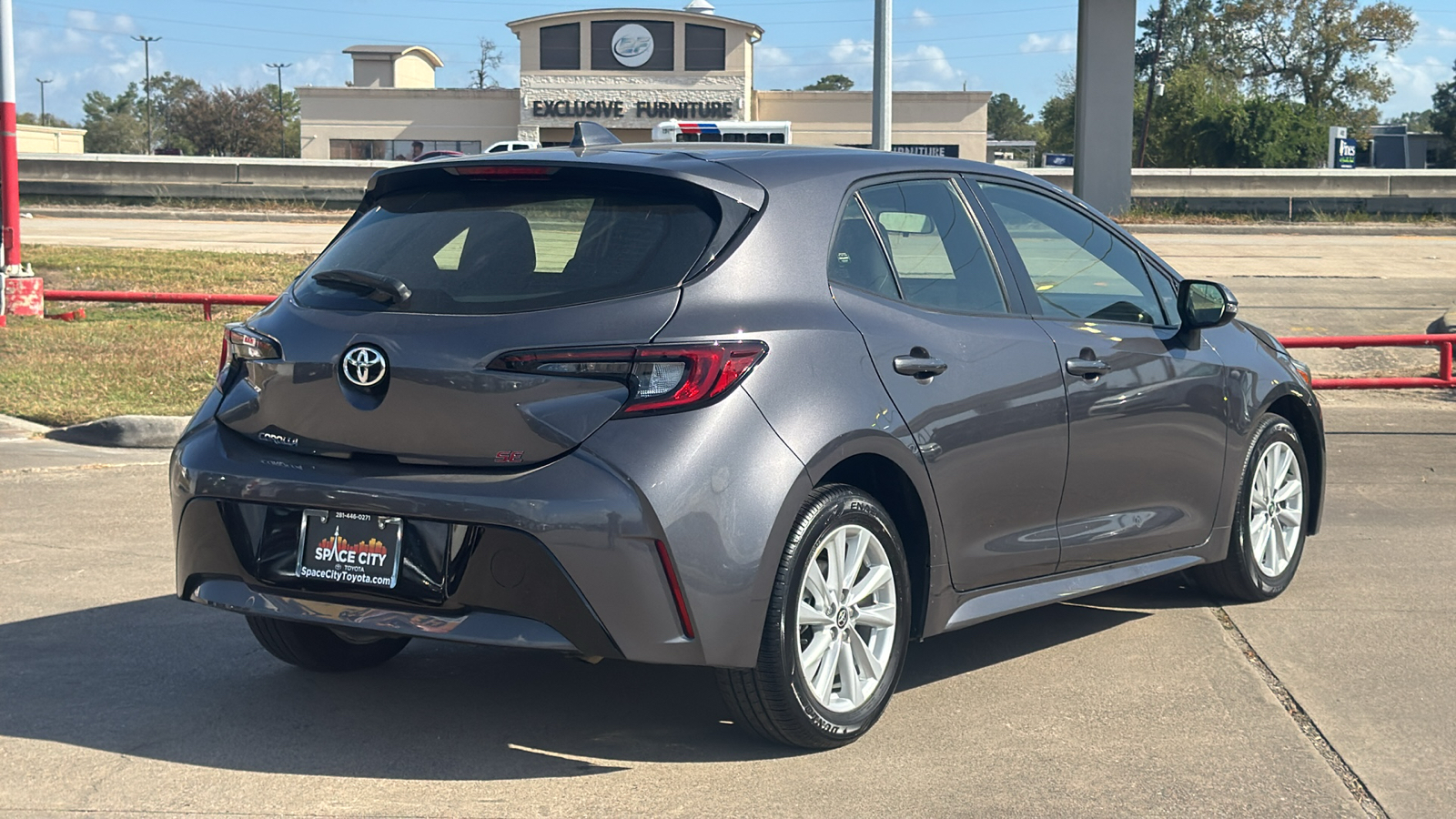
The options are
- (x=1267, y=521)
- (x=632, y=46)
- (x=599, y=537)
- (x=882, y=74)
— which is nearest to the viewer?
(x=599, y=537)

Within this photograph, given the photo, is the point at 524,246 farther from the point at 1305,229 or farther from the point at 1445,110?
the point at 1445,110

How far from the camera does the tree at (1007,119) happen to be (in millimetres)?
171875

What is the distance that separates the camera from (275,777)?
3.86 meters

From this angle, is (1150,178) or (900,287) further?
(1150,178)

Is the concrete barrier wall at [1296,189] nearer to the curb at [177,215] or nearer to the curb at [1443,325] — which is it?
the curb at [177,215]

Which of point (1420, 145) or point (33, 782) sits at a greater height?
point (1420, 145)

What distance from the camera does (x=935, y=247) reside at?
4602mm

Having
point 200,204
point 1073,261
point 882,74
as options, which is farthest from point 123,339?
point 200,204

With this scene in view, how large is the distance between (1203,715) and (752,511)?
1.68 m

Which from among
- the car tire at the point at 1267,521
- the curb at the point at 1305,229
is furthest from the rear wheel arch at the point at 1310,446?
the curb at the point at 1305,229

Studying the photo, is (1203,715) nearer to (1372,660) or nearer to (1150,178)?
(1372,660)

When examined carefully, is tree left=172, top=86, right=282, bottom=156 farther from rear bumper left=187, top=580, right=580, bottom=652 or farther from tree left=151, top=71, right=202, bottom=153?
rear bumper left=187, top=580, right=580, bottom=652

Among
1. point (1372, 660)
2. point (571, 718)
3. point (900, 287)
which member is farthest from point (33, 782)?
point (1372, 660)

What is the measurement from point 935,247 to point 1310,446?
7.99ft
